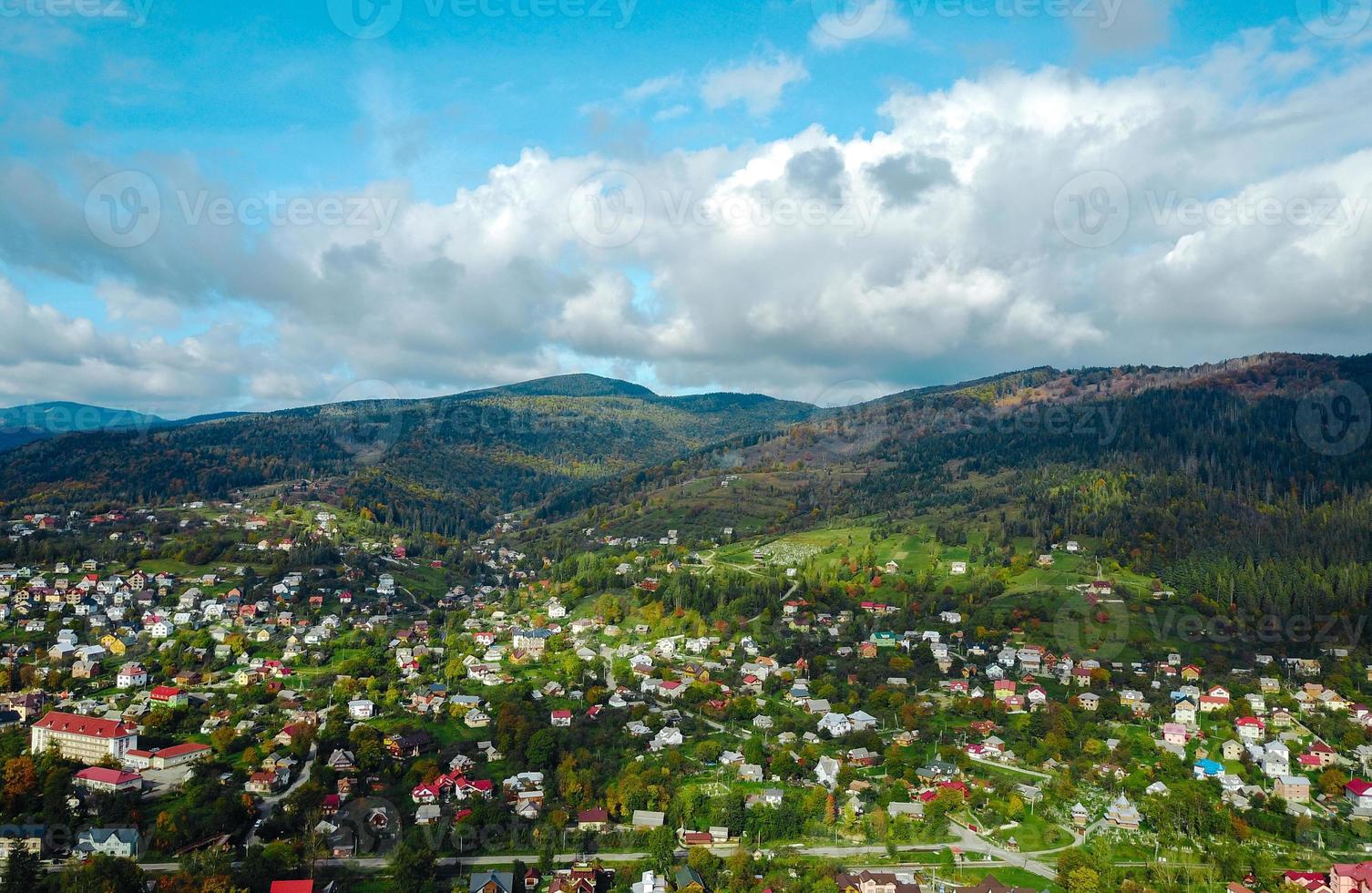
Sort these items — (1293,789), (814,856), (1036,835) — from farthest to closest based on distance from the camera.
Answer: (1293,789) → (1036,835) → (814,856)

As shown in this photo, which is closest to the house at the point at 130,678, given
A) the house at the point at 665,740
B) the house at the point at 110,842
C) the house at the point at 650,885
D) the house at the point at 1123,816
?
the house at the point at 110,842

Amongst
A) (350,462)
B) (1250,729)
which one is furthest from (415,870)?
(350,462)

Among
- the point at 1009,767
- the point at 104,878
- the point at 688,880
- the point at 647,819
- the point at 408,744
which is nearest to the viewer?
the point at 104,878

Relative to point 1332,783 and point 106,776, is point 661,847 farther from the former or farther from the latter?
point 1332,783

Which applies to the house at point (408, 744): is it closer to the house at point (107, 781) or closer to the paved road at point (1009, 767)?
the house at point (107, 781)

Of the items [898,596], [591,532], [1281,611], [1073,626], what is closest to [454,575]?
[591,532]

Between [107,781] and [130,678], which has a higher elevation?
[130,678]

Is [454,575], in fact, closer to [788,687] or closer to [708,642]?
[708,642]

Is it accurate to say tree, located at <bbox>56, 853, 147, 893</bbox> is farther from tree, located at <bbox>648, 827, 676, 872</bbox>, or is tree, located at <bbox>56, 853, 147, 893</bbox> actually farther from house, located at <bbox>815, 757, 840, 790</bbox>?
house, located at <bbox>815, 757, 840, 790</bbox>
